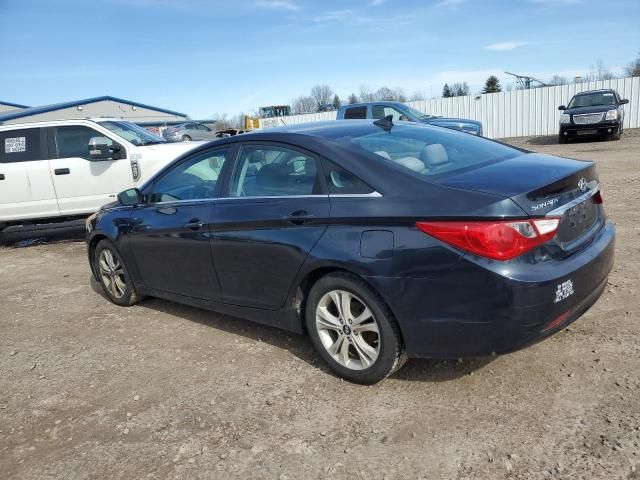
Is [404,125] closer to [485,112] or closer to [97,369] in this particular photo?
[97,369]

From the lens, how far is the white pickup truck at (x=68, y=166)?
838 cm

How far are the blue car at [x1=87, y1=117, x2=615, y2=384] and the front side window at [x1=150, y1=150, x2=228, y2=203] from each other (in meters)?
0.02

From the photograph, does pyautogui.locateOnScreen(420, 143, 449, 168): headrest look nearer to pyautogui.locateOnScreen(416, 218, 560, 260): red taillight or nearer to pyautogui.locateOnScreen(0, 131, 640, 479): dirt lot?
pyautogui.locateOnScreen(416, 218, 560, 260): red taillight

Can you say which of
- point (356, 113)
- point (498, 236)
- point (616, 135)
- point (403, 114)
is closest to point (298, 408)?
point (498, 236)

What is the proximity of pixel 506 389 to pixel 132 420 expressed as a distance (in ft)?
7.20

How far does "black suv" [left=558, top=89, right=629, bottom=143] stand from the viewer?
59.4ft

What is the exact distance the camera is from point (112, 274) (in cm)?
529

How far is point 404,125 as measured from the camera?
4.09m

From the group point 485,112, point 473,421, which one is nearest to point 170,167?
point 473,421

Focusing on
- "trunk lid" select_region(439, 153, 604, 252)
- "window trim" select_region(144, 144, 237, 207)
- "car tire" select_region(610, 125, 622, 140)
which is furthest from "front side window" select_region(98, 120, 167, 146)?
"car tire" select_region(610, 125, 622, 140)

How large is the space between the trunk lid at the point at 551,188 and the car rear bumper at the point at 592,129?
55.3ft

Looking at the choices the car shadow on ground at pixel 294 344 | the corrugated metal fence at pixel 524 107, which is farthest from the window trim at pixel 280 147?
the corrugated metal fence at pixel 524 107

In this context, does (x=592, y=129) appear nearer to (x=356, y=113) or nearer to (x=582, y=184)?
(x=356, y=113)

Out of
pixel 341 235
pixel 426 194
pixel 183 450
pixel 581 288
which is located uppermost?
pixel 426 194
